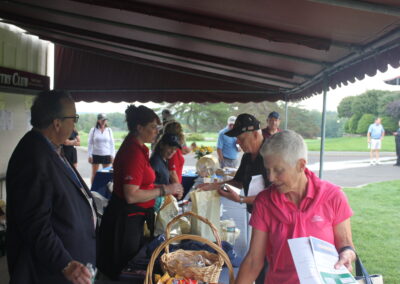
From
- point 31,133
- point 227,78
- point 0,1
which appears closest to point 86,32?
point 0,1

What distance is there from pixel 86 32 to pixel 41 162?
2842 millimetres

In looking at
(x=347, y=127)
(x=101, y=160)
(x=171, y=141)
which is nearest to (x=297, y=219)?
(x=171, y=141)

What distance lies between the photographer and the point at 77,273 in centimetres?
141

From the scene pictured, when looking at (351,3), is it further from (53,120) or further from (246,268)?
(53,120)

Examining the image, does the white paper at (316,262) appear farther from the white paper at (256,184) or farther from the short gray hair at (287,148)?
the white paper at (256,184)

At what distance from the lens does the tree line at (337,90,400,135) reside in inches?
1046

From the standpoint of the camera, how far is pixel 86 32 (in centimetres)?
391

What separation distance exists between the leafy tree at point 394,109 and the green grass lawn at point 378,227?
1871 cm

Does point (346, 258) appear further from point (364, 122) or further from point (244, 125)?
point (364, 122)

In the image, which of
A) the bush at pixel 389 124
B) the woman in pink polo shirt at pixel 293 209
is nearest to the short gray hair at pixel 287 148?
the woman in pink polo shirt at pixel 293 209

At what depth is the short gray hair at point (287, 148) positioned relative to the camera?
1370mm

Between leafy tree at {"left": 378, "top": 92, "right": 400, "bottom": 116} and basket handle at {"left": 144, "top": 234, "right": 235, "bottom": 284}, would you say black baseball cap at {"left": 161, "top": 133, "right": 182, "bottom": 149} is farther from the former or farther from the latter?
leafy tree at {"left": 378, "top": 92, "right": 400, "bottom": 116}

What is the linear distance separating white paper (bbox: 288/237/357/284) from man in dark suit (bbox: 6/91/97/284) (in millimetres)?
784

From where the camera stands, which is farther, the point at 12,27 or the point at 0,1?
the point at 12,27
